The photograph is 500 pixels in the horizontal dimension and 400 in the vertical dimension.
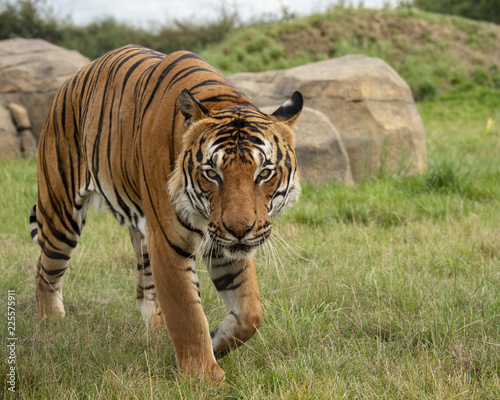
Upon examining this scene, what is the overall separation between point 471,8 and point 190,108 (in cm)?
2002

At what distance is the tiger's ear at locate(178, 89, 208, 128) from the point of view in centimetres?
226

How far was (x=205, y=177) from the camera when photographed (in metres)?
2.20

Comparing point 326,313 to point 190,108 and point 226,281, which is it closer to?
point 226,281

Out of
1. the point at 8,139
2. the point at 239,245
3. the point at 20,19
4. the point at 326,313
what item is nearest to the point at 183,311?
the point at 239,245

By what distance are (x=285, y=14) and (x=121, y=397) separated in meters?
15.9

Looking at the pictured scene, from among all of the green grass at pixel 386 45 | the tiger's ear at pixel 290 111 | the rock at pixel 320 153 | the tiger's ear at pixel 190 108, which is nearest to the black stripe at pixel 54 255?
the tiger's ear at pixel 190 108

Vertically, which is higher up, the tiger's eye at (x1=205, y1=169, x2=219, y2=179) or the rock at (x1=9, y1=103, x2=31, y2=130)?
the tiger's eye at (x1=205, y1=169, x2=219, y2=179)

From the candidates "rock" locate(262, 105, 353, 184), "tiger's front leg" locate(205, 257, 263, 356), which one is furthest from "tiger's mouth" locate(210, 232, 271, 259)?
"rock" locate(262, 105, 353, 184)

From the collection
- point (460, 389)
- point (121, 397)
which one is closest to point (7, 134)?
point (121, 397)

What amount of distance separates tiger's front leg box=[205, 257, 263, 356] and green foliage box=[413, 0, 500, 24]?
1934 cm

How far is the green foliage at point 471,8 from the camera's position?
63.5 feet

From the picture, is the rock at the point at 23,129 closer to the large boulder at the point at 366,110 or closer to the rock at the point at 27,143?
the rock at the point at 27,143

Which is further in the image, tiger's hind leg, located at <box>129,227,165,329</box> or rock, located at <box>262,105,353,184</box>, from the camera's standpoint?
rock, located at <box>262,105,353,184</box>

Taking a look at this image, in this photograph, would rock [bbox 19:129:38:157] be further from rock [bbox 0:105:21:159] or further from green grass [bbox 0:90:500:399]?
green grass [bbox 0:90:500:399]
